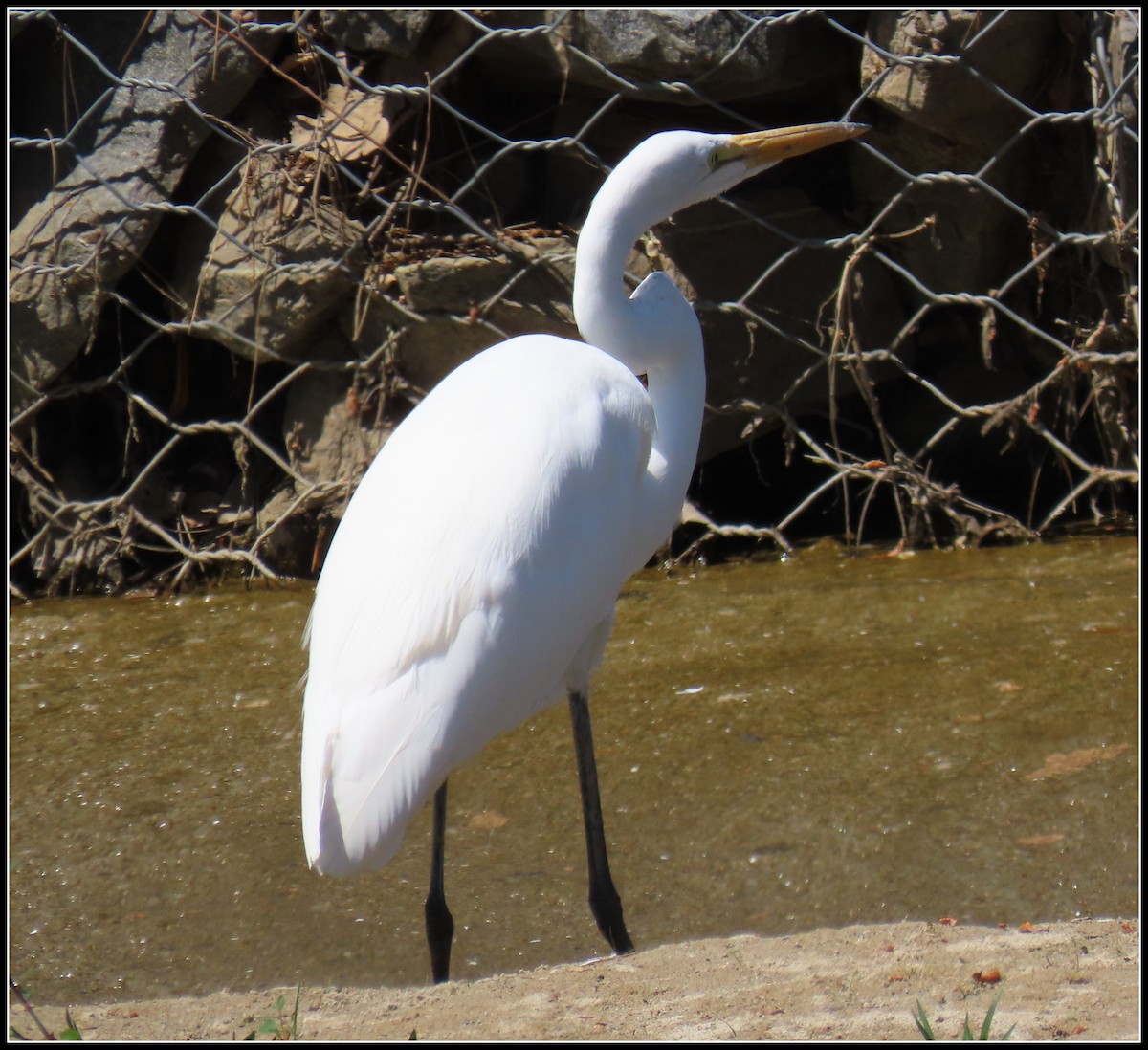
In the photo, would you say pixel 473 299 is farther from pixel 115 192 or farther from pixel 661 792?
pixel 661 792

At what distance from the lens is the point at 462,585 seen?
1451mm

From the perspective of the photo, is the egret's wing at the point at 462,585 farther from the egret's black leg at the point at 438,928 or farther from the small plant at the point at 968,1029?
the small plant at the point at 968,1029

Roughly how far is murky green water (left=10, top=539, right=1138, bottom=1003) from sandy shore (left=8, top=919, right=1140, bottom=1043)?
26 centimetres

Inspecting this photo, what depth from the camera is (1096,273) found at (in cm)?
282

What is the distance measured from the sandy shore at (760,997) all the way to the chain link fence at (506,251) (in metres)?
1.52

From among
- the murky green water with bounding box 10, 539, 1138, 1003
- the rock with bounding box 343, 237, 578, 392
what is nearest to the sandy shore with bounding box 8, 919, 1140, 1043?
the murky green water with bounding box 10, 539, 1138, 1003

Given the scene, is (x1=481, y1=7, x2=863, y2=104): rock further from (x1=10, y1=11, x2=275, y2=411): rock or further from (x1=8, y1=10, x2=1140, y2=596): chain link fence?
(x1=10, y1=11, x2=275, y2=411): rock

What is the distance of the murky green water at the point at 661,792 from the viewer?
167 cm

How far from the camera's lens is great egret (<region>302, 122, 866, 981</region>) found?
1.40m

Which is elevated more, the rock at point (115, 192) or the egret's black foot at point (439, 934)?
the rock at point (115, 192)

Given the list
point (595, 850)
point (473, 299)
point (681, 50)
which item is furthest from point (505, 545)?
point (681, 50)

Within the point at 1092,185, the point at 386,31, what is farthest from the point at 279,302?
the point at 1092,185

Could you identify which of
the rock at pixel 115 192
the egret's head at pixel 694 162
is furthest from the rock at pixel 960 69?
the rock at pixel 115 192

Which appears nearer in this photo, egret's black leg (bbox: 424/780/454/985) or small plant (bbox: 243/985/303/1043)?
small plant (bbox: 243/985/303/1043)
